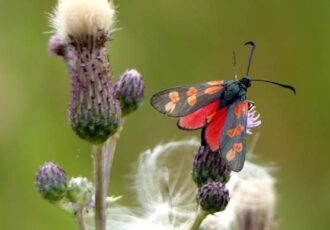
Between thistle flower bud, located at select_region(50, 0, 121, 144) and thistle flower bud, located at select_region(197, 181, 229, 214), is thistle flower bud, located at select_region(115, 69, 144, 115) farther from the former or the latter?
thistle flower bud, located at select_region(197, 181, 229, 214)

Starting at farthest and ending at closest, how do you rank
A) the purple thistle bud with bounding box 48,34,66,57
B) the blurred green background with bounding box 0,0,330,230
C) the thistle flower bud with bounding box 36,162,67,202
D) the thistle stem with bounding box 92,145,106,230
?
the blurred green background with bounding box 0,0,330,230 → the purple thistle bud with bounding box 48,34,66,57 → the thistle flower bud with bounding box 36,162,67,202 → the thistle stem with bounding box 92,145,106,230

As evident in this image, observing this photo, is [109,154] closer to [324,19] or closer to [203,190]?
[203,190]

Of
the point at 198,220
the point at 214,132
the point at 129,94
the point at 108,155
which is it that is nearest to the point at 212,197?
the point at 198,220

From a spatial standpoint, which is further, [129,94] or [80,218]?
[129,94]

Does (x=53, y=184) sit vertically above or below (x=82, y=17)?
below

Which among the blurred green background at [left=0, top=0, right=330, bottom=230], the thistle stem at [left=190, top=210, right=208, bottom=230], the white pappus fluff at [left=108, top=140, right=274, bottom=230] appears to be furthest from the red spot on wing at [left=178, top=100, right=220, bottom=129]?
the blurred green background at [left=0, top=0, right=330, bottom=230]

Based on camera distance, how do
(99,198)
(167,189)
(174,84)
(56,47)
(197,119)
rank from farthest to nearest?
(174,84) → (167,189) → (56,47) → (197,119) → (99,198)

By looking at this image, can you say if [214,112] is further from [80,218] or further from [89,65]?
[80,218]

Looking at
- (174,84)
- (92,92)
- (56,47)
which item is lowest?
(92,92)
